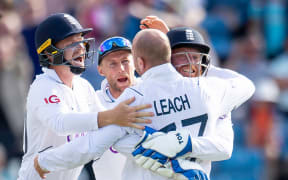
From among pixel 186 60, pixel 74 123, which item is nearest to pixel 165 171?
pixel 74 123

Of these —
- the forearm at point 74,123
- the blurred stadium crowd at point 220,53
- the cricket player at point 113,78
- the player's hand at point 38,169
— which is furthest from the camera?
the blurred stadium crowd at point 220,53

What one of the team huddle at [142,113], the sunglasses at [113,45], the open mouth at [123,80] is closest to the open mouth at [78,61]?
the team huddle at [142,113]

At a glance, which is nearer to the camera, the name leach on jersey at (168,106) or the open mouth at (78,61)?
the name leach on jersey at (168,106)

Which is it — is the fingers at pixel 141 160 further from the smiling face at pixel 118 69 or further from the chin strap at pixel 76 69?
the smiling face at pixel 118 69

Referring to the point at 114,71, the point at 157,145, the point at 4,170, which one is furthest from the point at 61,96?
the point at 4,170

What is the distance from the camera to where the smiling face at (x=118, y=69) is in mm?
5758

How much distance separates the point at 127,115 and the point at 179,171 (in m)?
0.58

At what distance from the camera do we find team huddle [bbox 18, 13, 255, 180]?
4.68 metres

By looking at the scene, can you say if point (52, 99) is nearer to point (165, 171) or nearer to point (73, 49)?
point (73, 49)

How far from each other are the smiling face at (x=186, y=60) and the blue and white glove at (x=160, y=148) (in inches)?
28.0

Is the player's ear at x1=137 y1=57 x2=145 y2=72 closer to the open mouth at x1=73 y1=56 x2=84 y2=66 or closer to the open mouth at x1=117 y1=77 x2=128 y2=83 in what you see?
the open mouth at x1=73 y1=56 x2=84 y2=66

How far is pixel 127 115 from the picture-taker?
15.3 feet

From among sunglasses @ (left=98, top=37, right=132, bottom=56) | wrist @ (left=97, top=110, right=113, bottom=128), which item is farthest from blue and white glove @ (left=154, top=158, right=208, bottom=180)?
sunglasses @ (left=98, top=37, right=132, bottom=56)

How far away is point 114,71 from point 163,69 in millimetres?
1109
